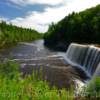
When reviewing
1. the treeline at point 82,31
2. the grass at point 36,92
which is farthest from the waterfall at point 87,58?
the treeline at point 82,31

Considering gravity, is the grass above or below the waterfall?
above

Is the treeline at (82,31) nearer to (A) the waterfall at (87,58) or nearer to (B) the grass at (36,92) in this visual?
(A) the waterfall at (87,58)

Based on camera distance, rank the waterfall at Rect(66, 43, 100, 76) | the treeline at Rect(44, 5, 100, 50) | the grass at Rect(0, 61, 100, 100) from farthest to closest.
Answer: the treeline at Rect(44, 5, 100, 50) → the waterfall at Rect(66, 43, 100, 76) → the grass at Rect(0, 61, 100, 100)

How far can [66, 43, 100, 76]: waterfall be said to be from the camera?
115 ft

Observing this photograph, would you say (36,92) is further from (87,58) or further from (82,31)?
(82,31)

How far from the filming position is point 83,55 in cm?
4388

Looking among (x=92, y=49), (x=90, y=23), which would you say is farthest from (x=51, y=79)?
(x=90, y=23)

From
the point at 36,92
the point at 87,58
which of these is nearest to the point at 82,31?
the point at 87,58

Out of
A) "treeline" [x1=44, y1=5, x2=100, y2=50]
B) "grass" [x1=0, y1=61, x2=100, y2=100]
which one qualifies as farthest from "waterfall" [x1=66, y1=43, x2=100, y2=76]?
"treeline" [x1=44, y1=5, x2=100, y2=50]

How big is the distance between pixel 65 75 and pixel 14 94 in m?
24.4

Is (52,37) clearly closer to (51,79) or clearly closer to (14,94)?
(51,79)

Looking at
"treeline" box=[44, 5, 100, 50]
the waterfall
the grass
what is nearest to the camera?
the grass

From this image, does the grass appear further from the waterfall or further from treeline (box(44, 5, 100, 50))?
treeline (box(44, 5, 100, 50))

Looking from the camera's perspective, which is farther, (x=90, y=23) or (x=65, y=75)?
(x=90, y=23)
